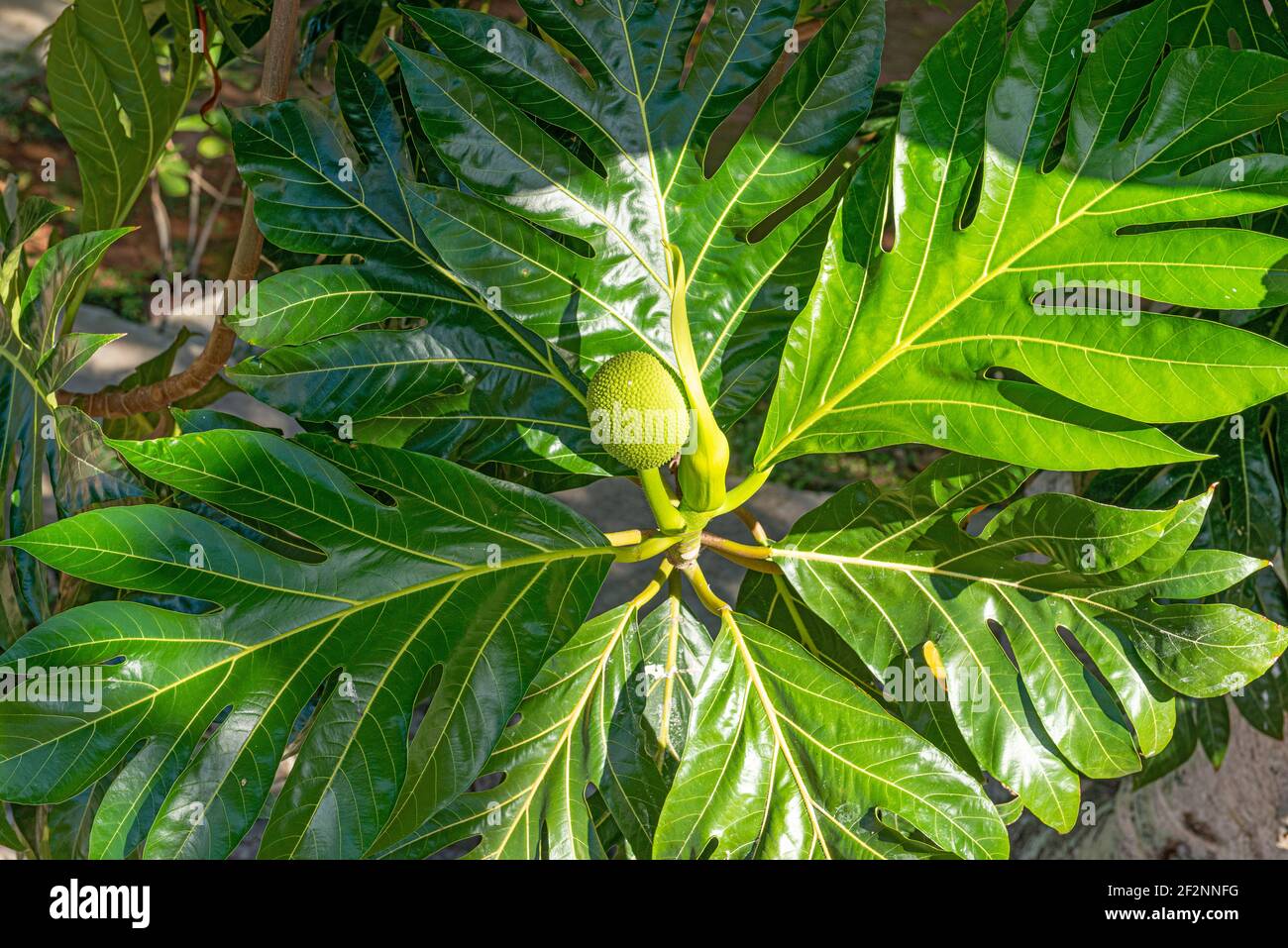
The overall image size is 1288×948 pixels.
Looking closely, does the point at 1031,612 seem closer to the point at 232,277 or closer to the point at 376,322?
the point at 376,322

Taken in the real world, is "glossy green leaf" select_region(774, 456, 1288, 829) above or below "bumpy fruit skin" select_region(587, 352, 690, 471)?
below

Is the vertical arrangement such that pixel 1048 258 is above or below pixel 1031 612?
above

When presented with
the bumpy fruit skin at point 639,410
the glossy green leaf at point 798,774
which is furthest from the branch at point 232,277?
the glossy green leaf at point 798,774

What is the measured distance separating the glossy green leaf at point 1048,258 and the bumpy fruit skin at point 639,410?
0.17 meters

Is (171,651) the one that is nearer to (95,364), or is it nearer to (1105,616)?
(1105,616)

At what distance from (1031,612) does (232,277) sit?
1058 millimetres

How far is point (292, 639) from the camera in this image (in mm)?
926

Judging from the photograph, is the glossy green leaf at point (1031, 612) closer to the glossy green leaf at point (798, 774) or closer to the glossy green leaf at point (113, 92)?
the glossy green leaf at point (798, 774)

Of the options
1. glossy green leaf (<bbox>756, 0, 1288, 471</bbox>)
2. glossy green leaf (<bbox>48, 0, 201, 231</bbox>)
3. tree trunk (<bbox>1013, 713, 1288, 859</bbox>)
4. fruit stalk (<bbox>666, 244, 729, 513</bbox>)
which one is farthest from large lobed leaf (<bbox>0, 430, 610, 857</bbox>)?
tree trunk (<bbox>1013, 713, 1288, 859</bbox>)

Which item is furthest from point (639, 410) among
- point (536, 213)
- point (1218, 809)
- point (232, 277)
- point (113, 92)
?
point (1218, 809)

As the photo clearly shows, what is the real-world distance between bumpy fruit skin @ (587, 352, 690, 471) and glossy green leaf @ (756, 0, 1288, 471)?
17 cm

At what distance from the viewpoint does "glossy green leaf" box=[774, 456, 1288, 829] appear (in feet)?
3.19

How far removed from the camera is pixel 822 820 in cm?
100

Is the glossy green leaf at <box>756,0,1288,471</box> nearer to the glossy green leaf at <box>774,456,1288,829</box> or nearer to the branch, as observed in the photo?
the glossy green leaf at <box>774,456,1288,829</box>
